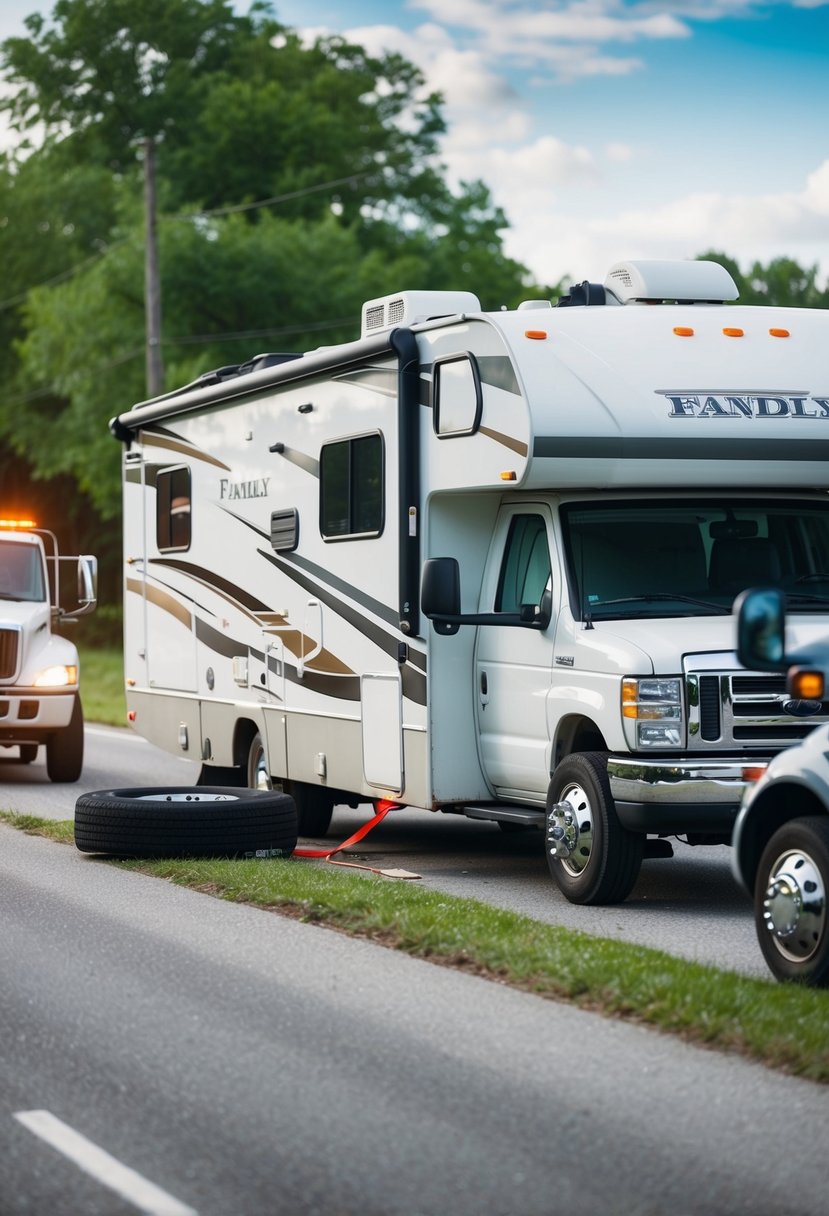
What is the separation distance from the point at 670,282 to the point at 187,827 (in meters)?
4.43

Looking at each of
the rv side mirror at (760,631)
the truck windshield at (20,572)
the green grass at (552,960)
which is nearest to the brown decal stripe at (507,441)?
the green grass at (552,960)

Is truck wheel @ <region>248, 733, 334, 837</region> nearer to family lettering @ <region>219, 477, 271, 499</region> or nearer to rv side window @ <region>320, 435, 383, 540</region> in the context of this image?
family lettering @ <region>219, 477, 271, 499</region>

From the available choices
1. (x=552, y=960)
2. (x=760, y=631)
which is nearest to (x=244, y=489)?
(x=552, y=960)

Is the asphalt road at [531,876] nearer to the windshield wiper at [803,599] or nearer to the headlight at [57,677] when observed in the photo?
the headlight at [57,677]

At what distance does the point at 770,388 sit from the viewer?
10695 millimetres

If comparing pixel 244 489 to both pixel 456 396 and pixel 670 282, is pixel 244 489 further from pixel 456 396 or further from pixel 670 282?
pixel 670 282

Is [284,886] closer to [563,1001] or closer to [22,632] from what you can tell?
[563,1001]

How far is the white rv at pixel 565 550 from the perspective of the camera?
988cm

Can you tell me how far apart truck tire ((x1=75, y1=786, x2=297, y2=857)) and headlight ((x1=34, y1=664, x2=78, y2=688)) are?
6476 mm

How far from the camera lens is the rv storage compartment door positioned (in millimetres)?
11773

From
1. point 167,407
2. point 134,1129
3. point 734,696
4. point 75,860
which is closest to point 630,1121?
point 134,1129

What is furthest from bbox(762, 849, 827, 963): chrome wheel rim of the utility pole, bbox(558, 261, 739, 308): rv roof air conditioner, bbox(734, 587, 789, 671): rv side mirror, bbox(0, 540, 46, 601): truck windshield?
the utility pole

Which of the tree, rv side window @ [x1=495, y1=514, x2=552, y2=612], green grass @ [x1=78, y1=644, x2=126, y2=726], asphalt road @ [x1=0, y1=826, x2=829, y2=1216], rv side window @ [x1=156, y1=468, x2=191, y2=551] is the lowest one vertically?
green grass @ [x1=78, y1=644, x2=126, y2=726]

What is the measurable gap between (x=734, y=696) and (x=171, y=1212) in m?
5.34
